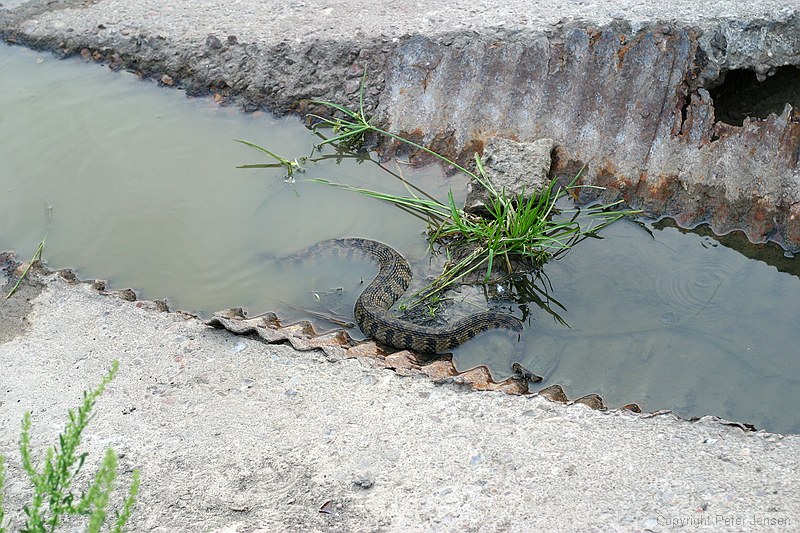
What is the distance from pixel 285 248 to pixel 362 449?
262 cm

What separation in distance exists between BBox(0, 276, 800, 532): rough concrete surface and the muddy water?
3.01 ft

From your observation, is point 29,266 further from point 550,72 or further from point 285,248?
point 550,72

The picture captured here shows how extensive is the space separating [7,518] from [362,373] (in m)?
1.93

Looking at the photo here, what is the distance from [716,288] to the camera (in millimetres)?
5281

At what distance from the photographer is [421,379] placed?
14.1ft

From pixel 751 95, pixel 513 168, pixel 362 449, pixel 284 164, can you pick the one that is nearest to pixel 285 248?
pixel 284 164

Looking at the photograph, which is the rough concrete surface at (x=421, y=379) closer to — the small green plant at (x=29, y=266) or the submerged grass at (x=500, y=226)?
the small green plant at (x=29, y=266)

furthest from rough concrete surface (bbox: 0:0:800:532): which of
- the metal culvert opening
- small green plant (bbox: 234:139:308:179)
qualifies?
small green plant (bbox: 234:139:308:179)

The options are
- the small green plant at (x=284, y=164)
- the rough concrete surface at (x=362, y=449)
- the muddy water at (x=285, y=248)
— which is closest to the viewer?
the rough concrete surface at (x=362, y=449)

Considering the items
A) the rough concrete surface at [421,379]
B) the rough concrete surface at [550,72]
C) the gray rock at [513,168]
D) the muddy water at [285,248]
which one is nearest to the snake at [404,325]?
the muddy water at [285,248]

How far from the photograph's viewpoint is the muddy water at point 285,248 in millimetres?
4789

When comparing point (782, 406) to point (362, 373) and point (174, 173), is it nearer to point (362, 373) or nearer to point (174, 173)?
point (362, 373)

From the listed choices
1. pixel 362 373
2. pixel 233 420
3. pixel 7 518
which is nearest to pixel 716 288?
pixel 362 373

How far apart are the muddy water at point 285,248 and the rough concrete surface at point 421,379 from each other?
420 mm
